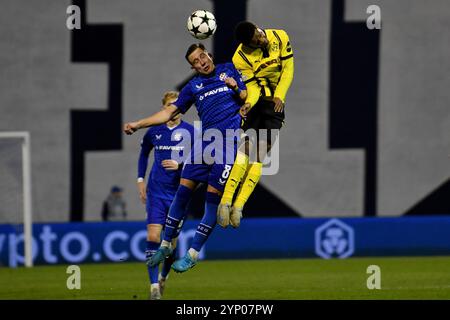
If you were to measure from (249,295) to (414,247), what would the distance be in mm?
10085

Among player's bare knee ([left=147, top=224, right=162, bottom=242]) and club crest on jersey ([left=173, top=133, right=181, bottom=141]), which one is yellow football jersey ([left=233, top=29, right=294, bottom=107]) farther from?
player's bare knee ([left=147, top=224, right=162, bottom=242])

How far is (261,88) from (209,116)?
0.81 metres

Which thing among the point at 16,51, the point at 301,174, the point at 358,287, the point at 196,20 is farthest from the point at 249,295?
the point at 16,51

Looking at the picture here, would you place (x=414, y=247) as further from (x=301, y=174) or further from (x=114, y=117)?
(x=114, y=117)

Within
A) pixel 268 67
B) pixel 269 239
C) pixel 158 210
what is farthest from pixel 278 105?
pixel 269 239

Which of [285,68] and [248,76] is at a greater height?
[285,68]

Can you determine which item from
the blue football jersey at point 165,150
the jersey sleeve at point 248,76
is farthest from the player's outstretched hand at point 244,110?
the blue football jersey at point 165,150

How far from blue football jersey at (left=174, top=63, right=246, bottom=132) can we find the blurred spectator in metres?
12.2

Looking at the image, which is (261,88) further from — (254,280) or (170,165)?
(254,280)

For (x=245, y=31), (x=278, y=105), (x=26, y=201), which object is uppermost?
(x=245, y=31)

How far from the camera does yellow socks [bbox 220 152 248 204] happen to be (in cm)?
1311

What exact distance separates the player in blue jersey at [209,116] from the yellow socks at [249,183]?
27 cm

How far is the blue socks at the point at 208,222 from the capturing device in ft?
43.8

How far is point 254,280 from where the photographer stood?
→ 17750 millimetres
